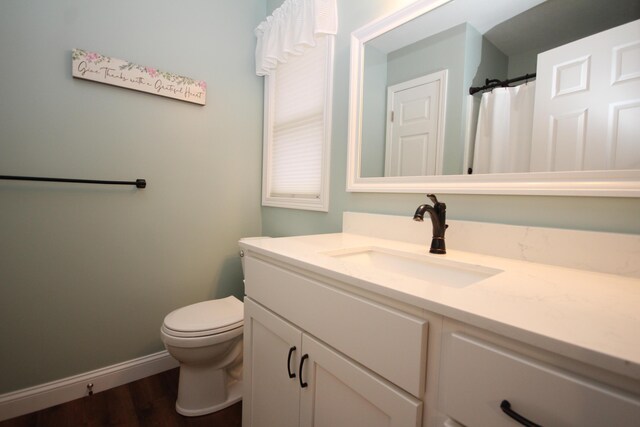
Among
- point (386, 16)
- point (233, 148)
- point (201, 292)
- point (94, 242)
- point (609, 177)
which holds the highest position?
point (386, 16)

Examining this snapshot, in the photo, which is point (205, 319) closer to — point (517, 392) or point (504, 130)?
point (517, 392)

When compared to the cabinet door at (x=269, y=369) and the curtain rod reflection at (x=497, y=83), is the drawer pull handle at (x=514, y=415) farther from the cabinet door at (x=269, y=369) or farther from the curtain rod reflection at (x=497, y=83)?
the curtain rod reflection at (x=497, y=83)

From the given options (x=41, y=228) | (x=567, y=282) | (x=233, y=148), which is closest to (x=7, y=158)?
(x=41, y=228)

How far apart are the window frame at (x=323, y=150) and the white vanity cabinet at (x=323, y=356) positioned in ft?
2.24

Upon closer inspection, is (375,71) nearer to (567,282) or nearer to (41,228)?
(567,282)

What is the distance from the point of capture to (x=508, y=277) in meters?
0.69

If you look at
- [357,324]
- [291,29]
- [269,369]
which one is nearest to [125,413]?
[269,369]

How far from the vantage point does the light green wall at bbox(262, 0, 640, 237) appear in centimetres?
78

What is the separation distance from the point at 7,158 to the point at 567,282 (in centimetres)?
213

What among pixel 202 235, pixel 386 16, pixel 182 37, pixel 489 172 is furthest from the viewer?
pixel 202 235

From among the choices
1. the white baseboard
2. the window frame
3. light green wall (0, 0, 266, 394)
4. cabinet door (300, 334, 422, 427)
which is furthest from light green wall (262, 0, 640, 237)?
the white baseboard

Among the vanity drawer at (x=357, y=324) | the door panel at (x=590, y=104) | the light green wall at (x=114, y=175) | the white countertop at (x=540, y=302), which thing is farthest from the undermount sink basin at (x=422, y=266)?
the light green wall at (x=114, y=175)

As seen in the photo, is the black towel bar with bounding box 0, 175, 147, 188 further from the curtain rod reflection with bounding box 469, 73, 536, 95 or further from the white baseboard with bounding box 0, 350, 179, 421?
the curtain rod reflection with bounding box 469, 73, 536, 95

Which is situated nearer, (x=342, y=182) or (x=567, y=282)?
(x=567, y=282)
